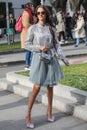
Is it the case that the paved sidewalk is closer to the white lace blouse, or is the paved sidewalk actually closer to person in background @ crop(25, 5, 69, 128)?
person in background @ crop(25, 5, 69, 128)

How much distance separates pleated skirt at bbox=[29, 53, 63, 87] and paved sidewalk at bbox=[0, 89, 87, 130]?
0.66 m

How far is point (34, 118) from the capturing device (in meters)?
7.54

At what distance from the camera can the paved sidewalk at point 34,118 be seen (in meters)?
6.96

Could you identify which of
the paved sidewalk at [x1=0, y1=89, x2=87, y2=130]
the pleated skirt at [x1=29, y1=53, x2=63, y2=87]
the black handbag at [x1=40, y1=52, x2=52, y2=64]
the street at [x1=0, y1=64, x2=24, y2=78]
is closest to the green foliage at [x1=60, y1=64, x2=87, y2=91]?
the paved sidewalk at [x1=0, y1=89, x2=87, y2=130]

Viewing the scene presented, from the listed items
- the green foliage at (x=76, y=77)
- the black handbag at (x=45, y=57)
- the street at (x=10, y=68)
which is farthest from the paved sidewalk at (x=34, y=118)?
the street at (x=10, y=68)

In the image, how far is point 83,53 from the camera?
18.1 metres

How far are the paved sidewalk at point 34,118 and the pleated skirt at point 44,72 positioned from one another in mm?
→ 658

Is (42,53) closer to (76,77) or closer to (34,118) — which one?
(34,118)

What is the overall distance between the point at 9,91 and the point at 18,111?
2.22m

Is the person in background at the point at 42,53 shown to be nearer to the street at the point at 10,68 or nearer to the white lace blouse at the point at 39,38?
the white lace blouse at the point at 39,38

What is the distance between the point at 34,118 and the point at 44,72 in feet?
3.26

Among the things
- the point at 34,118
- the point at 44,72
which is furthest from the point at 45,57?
the point at 34,118

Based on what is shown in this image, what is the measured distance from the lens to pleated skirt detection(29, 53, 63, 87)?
22.6 ft

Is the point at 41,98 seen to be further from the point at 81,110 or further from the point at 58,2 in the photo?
the point at 58,2
